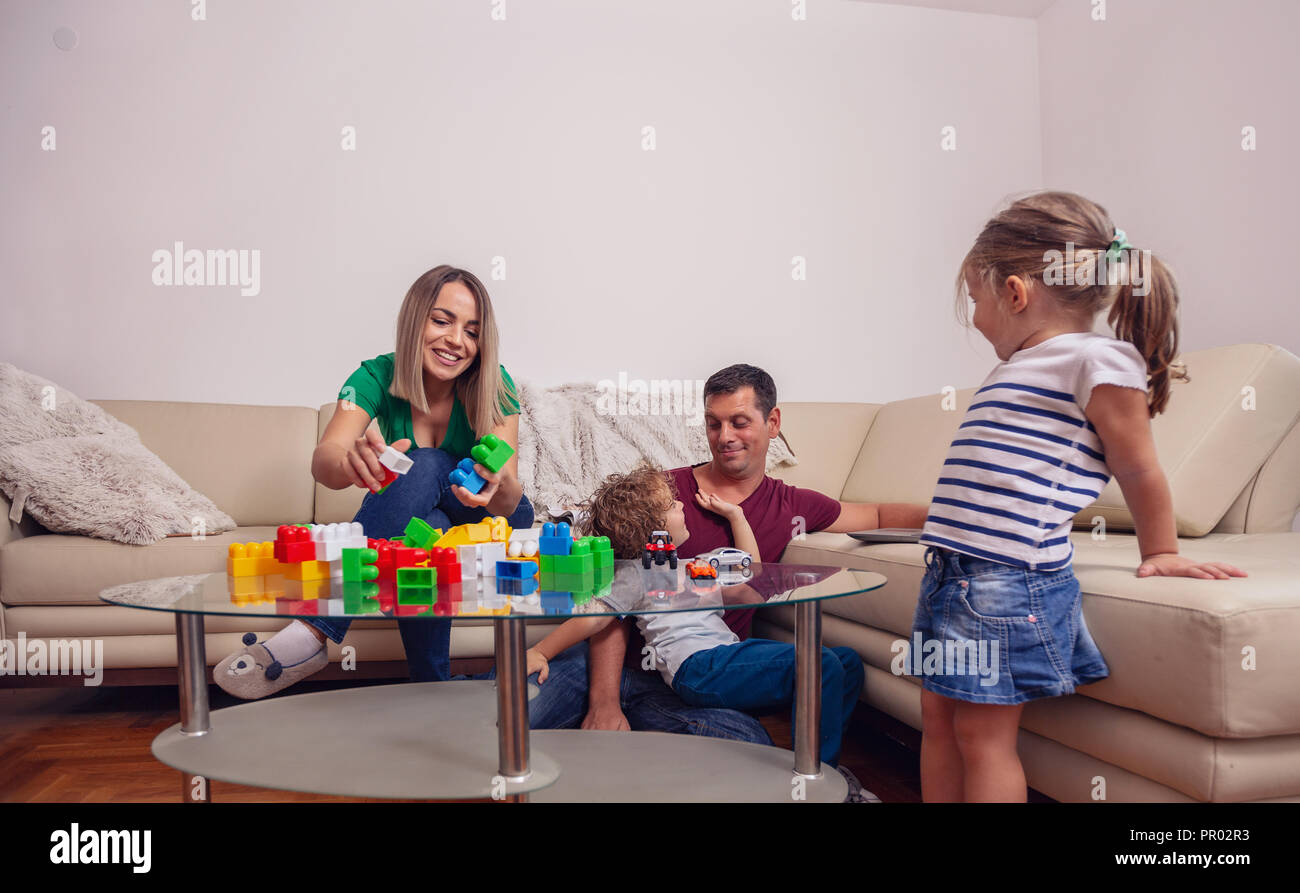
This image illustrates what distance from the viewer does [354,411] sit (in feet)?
5.79

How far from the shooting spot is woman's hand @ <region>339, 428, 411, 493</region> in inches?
54.9

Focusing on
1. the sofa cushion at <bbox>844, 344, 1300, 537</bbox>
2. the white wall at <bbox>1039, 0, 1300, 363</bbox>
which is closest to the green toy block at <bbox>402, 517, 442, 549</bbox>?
the sofa cushion at <bbox>844, 344, 1300, 537</bbox>

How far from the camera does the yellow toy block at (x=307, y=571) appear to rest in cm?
124

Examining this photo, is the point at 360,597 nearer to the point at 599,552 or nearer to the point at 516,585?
the point at 516,585

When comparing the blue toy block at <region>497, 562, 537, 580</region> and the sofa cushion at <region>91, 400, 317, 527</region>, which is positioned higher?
the sofa cushion at <region>91, 400, 317, 527</region>

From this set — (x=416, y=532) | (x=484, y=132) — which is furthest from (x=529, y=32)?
(x=416, y=532)

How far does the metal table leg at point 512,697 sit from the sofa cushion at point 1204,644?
706mm

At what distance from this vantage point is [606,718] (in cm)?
147

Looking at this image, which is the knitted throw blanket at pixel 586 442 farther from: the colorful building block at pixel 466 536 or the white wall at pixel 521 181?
the colorful building block at pixel 466 536

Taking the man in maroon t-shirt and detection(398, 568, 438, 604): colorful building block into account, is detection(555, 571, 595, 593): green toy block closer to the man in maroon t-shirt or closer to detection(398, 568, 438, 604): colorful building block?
detection(398, 568, 438, 604): colorful building block

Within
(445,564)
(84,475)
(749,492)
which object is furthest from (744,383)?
(84,475)

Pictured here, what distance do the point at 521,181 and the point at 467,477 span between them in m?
1.79

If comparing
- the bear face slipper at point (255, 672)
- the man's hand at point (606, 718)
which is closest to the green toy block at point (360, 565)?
the bear face slipper at point (255, 672)

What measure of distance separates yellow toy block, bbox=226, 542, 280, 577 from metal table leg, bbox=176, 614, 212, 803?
0.09 m
